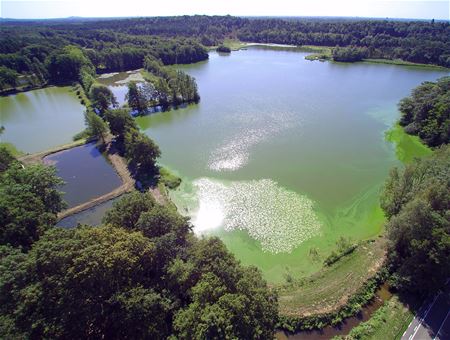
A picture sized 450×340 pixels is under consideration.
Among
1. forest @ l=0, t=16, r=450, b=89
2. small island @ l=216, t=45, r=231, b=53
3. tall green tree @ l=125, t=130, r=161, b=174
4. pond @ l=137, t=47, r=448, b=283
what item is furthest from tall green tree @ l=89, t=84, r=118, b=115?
small island @ l=216, t=45, r=231, b=53

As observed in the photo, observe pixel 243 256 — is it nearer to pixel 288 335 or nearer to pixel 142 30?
pixel 288 335

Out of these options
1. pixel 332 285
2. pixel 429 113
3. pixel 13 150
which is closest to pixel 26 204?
pixel 332 285

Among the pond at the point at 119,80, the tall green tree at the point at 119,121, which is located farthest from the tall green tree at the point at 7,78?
the tall green tree at the point at 119,121

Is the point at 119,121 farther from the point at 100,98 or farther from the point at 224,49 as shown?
the point at 224,49

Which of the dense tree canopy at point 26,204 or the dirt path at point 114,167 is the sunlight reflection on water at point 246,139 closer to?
the dirt path at point 114,167

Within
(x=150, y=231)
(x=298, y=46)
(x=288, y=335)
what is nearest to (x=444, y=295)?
(x=288, y=335)
